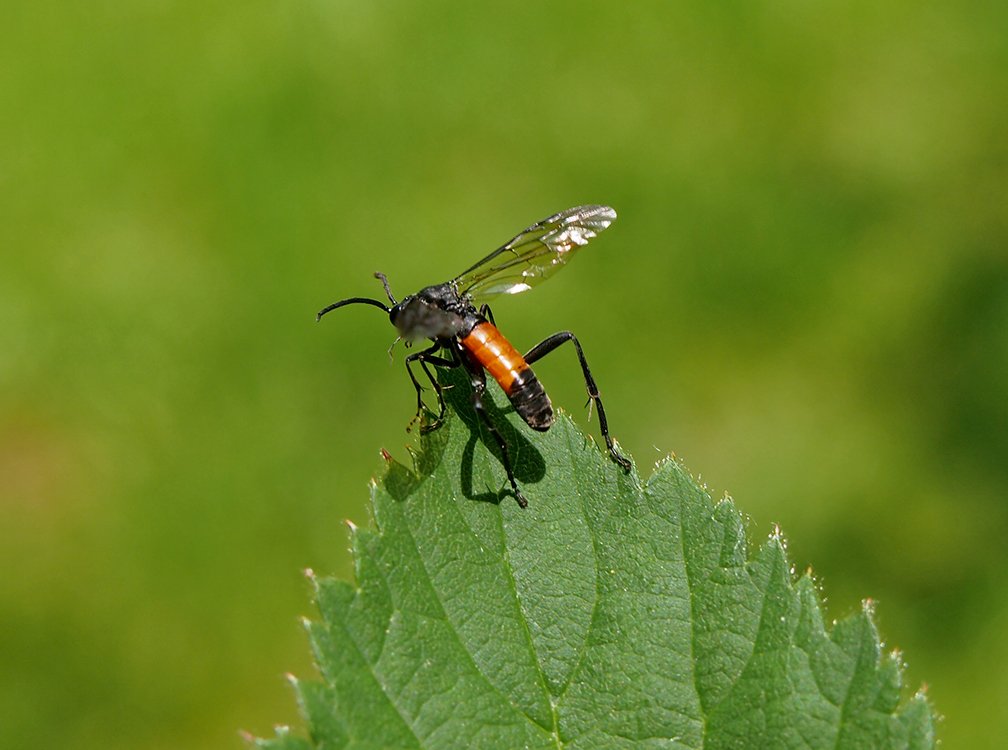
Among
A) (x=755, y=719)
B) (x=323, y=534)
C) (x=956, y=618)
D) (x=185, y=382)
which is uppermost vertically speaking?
(x=185, y=382)

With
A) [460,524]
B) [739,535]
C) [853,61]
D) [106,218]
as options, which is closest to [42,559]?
[106,218]

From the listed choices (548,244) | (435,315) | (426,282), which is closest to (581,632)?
(435,315)

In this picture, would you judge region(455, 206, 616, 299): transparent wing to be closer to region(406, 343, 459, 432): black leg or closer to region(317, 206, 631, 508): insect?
region(317, 206, 631, 508): insect

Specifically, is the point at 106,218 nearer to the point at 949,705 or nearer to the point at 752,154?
the point at 752,154

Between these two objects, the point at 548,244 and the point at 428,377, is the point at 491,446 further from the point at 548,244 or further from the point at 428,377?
the point at 548,244

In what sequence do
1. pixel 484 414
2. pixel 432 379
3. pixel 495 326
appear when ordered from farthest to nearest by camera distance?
pixel 495 326, pixel 432 379, pixel 484 414

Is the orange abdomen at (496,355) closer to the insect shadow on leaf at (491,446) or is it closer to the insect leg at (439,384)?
the insect leg at (439,384)

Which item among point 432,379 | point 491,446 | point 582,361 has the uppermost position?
point 582,361
